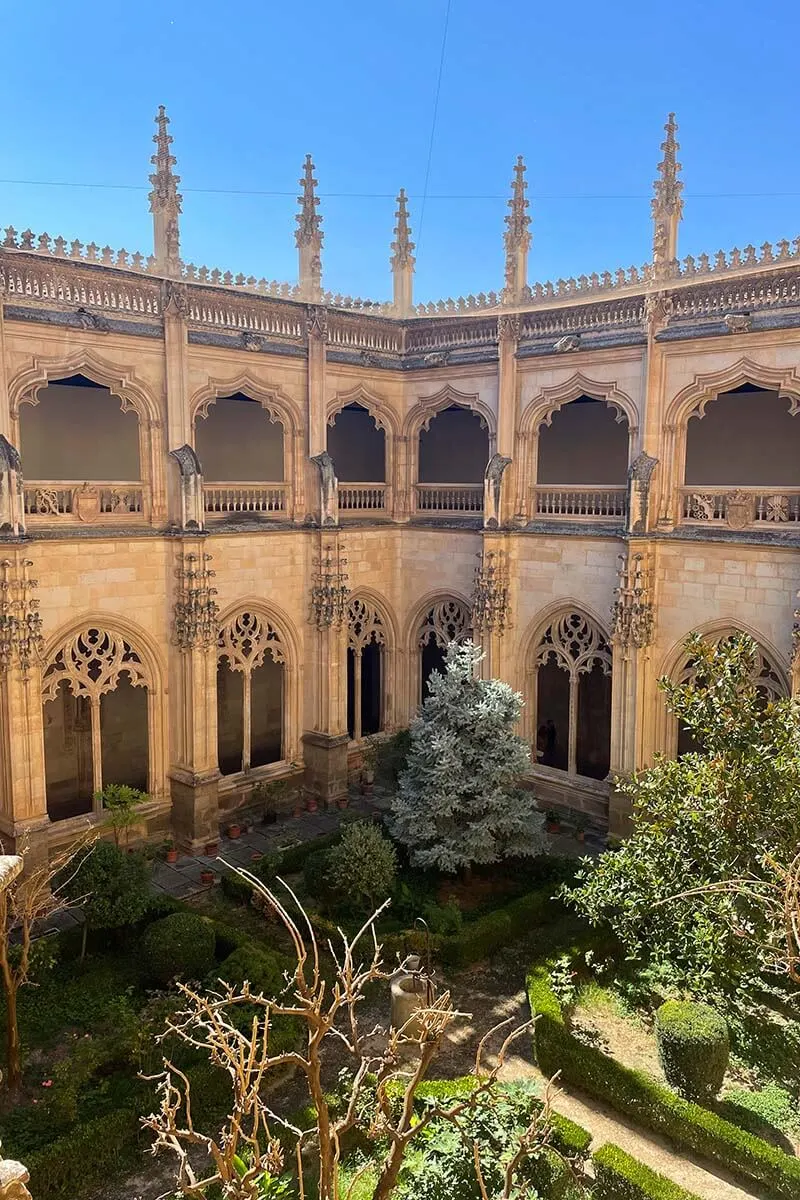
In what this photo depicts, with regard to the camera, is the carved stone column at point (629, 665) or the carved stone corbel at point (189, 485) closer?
the carved stone corbel at point (189, 485)

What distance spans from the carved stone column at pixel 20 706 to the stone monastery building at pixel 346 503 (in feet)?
0.18

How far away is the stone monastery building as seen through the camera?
16828 millimetres

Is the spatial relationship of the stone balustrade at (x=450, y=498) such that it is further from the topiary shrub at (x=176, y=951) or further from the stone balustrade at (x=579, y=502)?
the topiary shrub at (x=176, y=951)

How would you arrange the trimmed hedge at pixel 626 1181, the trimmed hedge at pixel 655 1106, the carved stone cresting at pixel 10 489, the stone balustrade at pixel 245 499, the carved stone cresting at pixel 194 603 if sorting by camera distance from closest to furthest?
the trimmed hedge at pixel 626 1181 < the trimmed hedge at pixel 655 1106 < the carved stone cresting at pixel 10 489 < the carved stone cresting at pixel 194 603 < the stone balustrade at pixel 245 499

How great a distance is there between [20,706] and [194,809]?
4.34 meters

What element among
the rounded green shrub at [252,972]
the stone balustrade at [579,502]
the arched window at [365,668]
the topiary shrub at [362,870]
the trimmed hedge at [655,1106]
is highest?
the stone balustrade at [579,502]

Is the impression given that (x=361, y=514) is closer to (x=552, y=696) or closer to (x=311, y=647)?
(x=311, y=647)

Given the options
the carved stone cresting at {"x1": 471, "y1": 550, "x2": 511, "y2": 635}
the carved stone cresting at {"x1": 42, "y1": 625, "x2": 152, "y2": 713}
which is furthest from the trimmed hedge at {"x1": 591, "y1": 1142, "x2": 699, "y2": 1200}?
the carved stone cresting at {"x1": 471, "y1": 550, "x2": 511, "y2": 635}

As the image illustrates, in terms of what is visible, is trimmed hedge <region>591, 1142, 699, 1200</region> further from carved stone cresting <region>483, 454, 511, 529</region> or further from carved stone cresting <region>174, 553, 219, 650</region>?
carved stone cresting <region>483, 454, 511, 529</region>

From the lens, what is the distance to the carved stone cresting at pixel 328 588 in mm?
20703

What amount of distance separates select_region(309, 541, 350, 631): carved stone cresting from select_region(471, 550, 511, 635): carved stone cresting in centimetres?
320

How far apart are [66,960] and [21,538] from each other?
7.08m

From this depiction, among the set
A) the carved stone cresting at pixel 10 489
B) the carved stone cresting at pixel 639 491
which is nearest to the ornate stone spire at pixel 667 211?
the carved stone cresting at pixel 639 491

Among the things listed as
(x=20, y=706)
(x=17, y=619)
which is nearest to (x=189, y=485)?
(x=17, y=619)
